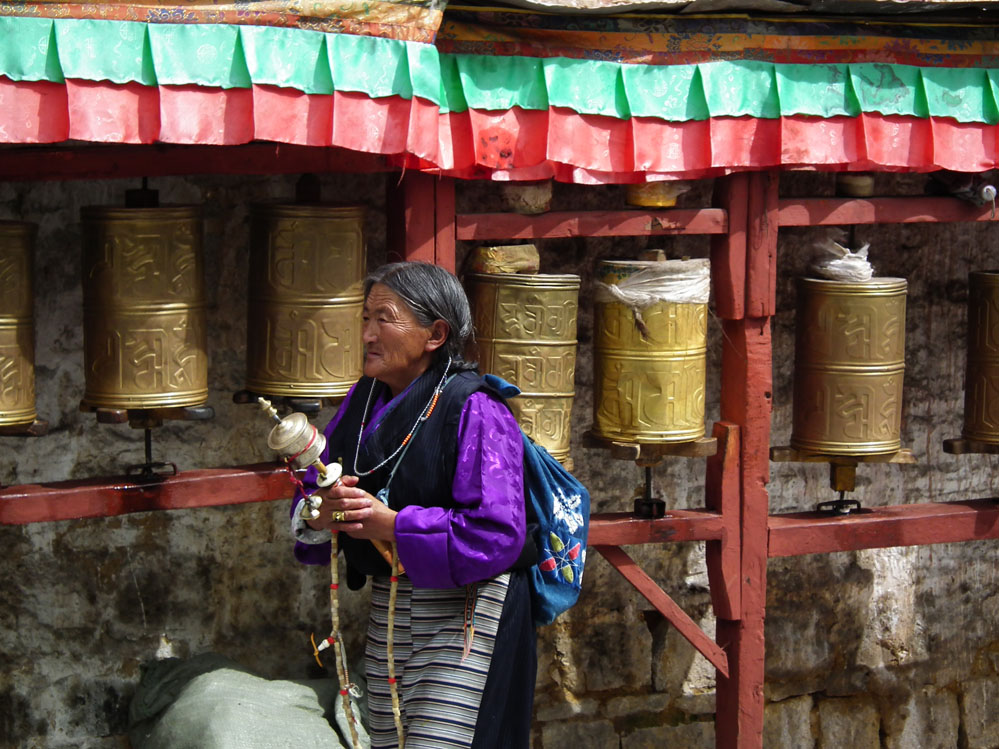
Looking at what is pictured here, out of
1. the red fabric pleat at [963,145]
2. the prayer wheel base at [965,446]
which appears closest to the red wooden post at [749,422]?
the red fabric pleat at [963,145]

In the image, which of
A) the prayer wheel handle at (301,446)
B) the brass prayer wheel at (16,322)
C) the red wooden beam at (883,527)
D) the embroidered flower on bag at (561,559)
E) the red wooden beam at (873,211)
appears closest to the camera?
the prayer wheel handle at (301,446)

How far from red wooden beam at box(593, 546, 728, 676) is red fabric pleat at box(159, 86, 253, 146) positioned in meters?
1.67

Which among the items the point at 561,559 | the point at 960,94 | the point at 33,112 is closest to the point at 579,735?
the point at 561,559

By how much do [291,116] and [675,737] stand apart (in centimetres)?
280

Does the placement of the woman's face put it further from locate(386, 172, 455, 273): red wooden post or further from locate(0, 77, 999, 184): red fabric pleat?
locate(386, 172, 455, 273): red wooden post

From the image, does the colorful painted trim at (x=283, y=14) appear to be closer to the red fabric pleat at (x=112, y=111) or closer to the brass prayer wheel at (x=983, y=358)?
the red fabric pleat at (x=112, y=111)

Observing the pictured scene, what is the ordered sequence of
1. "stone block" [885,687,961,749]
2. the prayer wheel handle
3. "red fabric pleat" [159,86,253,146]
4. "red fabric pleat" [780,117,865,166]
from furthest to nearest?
"stone block" [885,687,961,749] < "red fabric pleat" [780,117,865,166] < "red fabric pleat" [159,86,253,146] < the prayer wheel handle

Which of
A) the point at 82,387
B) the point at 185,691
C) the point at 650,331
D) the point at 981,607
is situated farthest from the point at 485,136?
the point at 981,607

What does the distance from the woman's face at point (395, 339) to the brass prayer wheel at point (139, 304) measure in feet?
2.94

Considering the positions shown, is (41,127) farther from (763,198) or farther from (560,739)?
(560,739)

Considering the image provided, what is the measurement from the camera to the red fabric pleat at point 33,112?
3.45 metres

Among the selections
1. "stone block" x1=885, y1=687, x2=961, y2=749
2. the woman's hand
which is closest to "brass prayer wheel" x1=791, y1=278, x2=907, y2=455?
"stone block" x1=885, y1=687, x2=961, y2=749

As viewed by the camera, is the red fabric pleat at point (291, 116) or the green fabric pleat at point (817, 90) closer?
the red fabric pleat at point (291, 116)

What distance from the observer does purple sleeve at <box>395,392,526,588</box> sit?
123 inches
